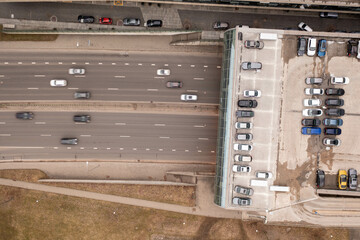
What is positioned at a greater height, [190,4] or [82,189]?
[190,4]

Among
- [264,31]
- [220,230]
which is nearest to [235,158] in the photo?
[220,230]

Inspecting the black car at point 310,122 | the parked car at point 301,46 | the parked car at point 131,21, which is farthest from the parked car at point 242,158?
the parked car at point 131,21

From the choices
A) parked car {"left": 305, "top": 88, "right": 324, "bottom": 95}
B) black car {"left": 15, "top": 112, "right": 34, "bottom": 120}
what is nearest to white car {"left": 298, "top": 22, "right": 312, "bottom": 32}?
parked car {"left": 305, "top": 88, "right": 324, "bottom": 95}

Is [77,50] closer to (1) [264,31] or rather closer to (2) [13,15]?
(2) [13,15]

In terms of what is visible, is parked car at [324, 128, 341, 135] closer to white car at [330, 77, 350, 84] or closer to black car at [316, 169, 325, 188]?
black car at [316, 169, 325, 188]

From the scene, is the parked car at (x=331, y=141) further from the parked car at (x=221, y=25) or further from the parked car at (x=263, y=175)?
the parked car at (x=221, y=25)

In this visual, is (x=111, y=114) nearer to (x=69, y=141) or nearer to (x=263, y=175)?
(x=69, y=141)
